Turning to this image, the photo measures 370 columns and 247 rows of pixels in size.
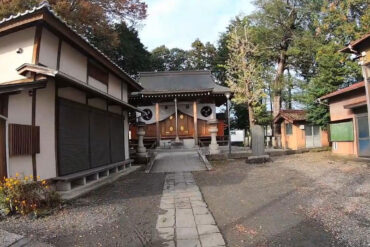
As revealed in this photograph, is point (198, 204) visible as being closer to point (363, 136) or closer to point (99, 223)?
point (99, 223)

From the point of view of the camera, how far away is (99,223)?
6270 millimetres

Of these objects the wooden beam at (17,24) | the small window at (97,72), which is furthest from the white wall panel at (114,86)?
the wooden beam at (17,24)

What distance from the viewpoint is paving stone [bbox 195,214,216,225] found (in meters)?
6.31

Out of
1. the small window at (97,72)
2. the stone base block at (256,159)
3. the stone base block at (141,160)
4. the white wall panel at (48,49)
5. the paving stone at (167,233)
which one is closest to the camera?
the paving stone at (167,233)

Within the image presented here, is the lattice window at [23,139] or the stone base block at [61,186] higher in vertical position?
the lattice window at [23,139]

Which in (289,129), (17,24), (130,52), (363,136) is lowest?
(363,136)

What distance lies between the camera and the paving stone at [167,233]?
5.50 meters

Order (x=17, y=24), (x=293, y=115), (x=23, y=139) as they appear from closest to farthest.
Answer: (x=23, y=139) < (x=17, y=24) < (x=293, y=115)

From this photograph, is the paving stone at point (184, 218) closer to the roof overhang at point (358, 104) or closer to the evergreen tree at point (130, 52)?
the roof overhang at point (358, 104)

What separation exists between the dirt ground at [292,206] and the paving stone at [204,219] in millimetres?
141

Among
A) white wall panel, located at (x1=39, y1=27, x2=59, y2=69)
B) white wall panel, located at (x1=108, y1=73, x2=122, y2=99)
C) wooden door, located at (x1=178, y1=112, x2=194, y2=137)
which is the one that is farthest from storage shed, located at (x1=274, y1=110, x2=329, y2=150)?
white wall panel, located at (x1=39, y1=27, x2=59, y2=69)

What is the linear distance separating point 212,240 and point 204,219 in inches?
50.8

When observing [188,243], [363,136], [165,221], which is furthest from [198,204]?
[363,136]

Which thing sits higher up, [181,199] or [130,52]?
[130,52]
